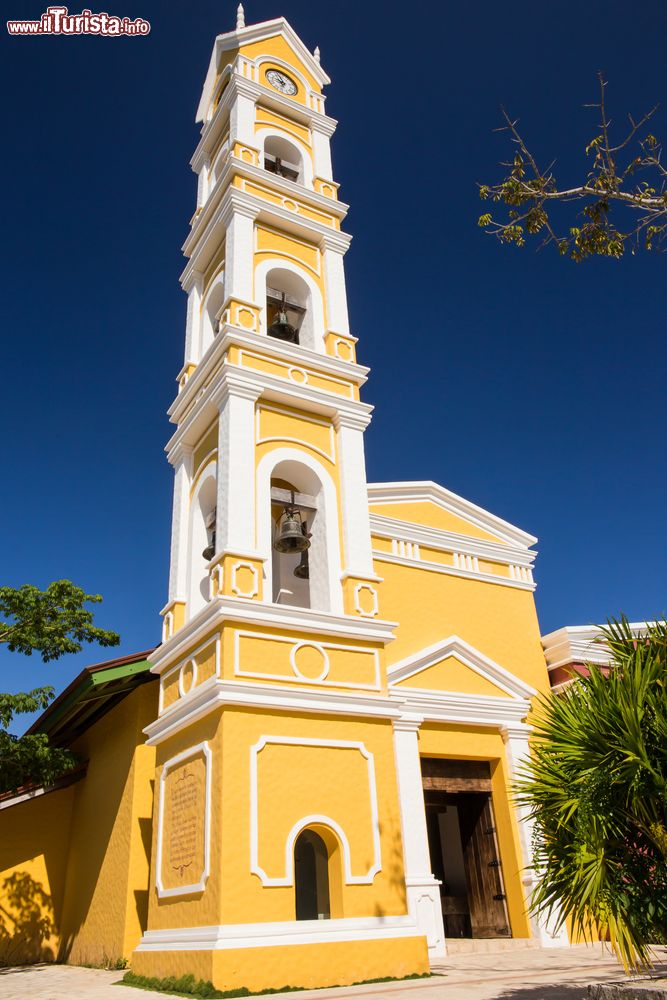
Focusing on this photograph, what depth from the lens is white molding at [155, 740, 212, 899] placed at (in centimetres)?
886

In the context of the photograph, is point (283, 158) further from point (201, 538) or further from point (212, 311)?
point (201, 538)

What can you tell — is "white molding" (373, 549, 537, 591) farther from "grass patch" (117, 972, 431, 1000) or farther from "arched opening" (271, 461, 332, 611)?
A: "grass patch" (117, 972, 431, 1000)

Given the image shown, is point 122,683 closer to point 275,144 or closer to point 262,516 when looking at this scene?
point 262,516

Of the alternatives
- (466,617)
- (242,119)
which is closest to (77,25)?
(242,119)

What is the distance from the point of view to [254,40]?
1694cm

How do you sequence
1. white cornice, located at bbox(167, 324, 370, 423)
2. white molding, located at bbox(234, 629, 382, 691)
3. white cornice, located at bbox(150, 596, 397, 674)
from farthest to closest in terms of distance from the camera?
white cornice, located at bbox(167, 324, 370, 423) < white cornice, located at bbox(150, 596, 397, 674) < white molding, located at bbox(234, 629, 382, 691)

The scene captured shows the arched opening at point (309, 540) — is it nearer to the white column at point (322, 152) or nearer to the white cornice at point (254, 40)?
the white column at point (322, 152)

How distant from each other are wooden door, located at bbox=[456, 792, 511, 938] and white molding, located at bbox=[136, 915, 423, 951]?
3233 mm

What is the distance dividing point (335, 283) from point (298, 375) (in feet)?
8.80

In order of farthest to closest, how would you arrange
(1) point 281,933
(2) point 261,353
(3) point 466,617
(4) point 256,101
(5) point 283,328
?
(4) point 256,101, (3) point 466,617, (5) point 283,328, (2) point 261,353, (1) point 281,933

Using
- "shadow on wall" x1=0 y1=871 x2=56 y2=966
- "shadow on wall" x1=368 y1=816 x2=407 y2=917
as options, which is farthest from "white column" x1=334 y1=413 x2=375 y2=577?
"shadow on wall" x1=0 y1=871 x2=56 y2=966

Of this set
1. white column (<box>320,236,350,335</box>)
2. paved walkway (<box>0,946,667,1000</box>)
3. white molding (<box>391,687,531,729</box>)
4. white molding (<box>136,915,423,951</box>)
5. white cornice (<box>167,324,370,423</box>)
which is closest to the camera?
paved walkway (<box>0,946,667,1000</box>)

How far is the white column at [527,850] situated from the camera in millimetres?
11680

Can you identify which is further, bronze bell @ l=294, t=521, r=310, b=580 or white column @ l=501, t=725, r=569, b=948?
bronze bell @ l=294, t=521, r=310, b=580
